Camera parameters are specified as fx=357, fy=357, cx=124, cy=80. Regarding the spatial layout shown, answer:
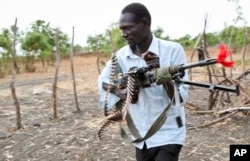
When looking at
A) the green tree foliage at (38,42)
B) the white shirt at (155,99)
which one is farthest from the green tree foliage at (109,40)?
the white shirt at (155,99)

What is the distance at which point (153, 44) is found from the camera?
200cm

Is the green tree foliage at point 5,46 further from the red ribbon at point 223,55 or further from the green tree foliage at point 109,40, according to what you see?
the red ribbon at point 223,55

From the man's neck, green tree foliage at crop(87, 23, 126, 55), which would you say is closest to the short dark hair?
the man's neck

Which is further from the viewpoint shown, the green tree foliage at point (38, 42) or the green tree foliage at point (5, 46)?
the green tree foliage at point (38, 42)

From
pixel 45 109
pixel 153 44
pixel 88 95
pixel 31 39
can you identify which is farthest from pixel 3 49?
pixel 153 44

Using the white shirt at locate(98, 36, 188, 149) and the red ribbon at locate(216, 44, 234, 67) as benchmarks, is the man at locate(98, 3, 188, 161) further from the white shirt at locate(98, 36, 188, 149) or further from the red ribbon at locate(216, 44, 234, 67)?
the red ribbon at locate(216, 44, 234, 67)

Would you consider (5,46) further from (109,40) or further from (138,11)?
(138,11)

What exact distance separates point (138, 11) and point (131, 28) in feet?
0.37

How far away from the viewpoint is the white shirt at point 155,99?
6.48ft

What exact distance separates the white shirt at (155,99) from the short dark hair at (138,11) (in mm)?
157

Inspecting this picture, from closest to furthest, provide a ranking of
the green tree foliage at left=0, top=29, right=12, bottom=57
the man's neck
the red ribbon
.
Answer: the red ribbon → the man's neck → the green tree foliage at left=0, top=29, right=12, bottom=57

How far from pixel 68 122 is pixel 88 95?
139 inches

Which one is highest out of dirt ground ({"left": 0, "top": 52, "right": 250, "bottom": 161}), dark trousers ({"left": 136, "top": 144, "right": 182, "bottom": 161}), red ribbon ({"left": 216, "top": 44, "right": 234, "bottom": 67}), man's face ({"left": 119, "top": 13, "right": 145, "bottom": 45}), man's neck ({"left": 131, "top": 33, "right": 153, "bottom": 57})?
man's face ({"left": 119, "top": 13, "right": 145, "bottom": 45})

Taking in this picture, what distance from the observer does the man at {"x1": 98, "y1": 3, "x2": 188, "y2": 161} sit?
1924 millimetres
